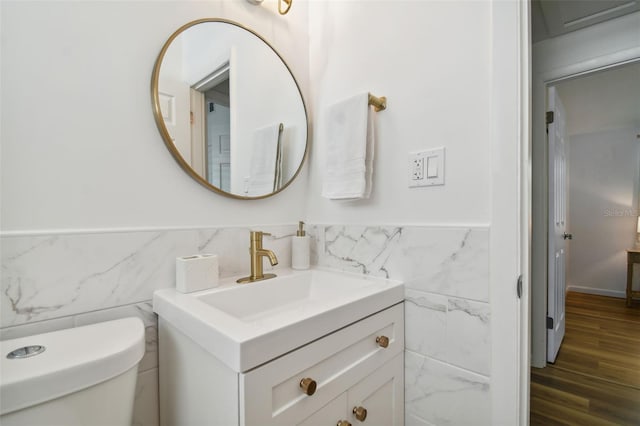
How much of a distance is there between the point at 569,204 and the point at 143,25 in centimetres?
498

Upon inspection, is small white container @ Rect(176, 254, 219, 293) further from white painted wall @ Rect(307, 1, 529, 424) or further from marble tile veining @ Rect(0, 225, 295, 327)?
white painted wall @ Rect(307, 1, 529, 424)

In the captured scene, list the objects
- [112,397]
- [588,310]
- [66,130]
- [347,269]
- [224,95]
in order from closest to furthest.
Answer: [112,397]
[66,130]
[224,95]
[347,269]
[588,310]

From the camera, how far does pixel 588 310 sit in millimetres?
3117

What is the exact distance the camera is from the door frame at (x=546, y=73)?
151cm

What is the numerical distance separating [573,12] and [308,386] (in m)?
2.20


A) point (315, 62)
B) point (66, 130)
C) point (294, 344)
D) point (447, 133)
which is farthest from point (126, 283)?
point (315, 62)

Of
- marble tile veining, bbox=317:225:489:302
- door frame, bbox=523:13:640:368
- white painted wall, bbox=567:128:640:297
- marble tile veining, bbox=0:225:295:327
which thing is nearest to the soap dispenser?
marble tile veining, bbox=317:225:489:302

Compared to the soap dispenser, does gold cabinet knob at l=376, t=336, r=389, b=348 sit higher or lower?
lower

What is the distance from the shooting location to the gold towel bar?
1062 mm

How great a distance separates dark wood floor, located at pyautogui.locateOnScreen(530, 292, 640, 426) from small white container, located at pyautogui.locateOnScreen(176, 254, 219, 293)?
5.86 ft

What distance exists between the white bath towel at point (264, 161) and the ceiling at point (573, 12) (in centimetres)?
160

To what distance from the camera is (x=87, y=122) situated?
0.77m

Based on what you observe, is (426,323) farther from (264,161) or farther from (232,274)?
(264,161)

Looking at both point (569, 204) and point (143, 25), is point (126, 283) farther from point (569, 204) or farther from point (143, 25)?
point (569, 204)
